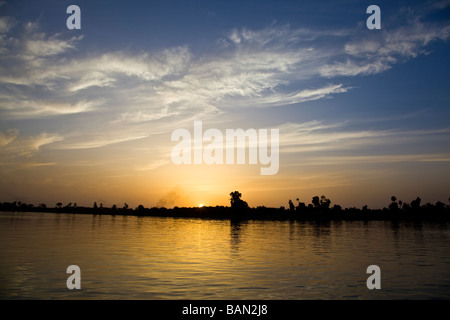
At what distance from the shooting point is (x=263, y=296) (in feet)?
74.4

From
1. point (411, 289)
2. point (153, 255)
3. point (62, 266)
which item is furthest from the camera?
point (153, 255)

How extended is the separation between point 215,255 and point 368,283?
21554 mm

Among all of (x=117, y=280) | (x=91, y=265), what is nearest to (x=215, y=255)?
(x=91, y=265)

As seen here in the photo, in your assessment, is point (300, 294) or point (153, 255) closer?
point (300, 294)

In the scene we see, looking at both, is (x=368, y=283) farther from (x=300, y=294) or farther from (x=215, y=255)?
(x=215, y=255)
